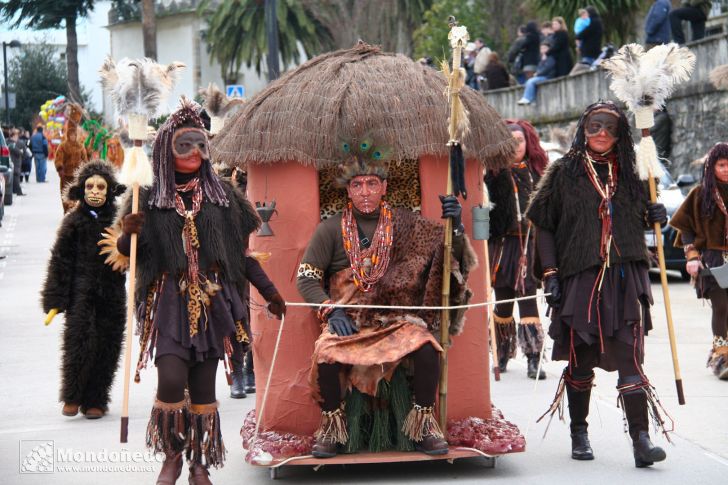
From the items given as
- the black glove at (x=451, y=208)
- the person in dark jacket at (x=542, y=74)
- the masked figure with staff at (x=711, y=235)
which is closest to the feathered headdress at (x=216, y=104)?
the masked figure with staff at (x=711, y=235)

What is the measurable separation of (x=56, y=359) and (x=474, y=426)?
18.1 feet

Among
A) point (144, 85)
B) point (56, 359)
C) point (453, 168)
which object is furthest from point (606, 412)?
point (56, 359)

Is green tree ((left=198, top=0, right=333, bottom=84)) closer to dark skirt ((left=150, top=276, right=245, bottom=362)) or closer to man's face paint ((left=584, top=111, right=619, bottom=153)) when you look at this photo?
man's face paint ((left=584, top=111, right=619, bottom=153))

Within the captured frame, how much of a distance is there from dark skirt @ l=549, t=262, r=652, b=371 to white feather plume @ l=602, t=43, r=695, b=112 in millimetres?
949

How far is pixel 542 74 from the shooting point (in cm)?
2552

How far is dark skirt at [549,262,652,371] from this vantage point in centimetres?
672

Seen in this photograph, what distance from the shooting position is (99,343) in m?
8.57

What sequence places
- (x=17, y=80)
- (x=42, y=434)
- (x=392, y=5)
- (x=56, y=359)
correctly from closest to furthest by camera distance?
(x=42, y=434)
(x=56, y=359)
(x=392, y=5)
(x=17, y=80)

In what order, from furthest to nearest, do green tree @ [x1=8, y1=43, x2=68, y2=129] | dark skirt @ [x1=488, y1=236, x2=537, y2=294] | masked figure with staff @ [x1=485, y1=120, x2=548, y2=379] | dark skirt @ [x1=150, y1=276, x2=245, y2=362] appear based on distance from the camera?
green tree @ [x1=8, y1=43, x2=68, y2=129]
dark skirt @ [x1=488, y1=236, x2=537, y2=294]
masked figure with staff @ [x1=485, y1=120, x2=548, y2=379]
dark skirt @ [x1=150, y1=276, x2=245, y2=362]

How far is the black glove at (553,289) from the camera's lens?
268 inches

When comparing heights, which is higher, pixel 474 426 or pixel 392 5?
pixel 392 5

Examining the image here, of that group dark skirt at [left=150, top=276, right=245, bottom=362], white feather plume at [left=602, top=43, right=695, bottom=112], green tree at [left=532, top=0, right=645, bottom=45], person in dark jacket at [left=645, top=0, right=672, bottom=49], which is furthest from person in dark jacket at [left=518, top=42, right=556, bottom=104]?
dark skirt at [left=150, top=276, right=245, bottom=362]

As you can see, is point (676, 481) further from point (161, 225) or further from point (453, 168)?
point (161, 225)

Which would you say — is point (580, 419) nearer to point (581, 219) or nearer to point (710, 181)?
point (581, 219)
